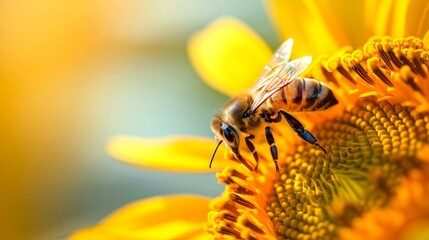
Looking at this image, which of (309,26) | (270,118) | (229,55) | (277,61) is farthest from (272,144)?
(229,55)

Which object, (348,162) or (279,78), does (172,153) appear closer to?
(279,78)

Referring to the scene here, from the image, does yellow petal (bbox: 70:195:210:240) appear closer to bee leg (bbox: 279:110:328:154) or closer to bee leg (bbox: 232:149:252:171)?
bee leg (bbox: 232:149:252:171)

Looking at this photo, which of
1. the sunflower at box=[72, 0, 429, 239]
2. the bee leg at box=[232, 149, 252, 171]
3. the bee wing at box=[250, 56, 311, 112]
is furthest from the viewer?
the bee leg at box=[232, 149, 252, 171]

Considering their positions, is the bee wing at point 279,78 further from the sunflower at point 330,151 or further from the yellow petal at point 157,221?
the yellow petal at point 157,221

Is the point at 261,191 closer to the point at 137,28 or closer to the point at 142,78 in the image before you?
the point at 142,78

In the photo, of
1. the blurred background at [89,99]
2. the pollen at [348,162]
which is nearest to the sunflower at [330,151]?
the pollen at [348,162]

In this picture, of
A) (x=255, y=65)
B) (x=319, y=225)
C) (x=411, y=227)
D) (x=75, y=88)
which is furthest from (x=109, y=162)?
(x=411, y=227)

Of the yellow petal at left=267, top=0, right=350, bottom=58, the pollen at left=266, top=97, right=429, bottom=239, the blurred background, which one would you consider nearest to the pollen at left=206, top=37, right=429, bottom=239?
the pollen at left=266, top=97, right=429, bottom=239
